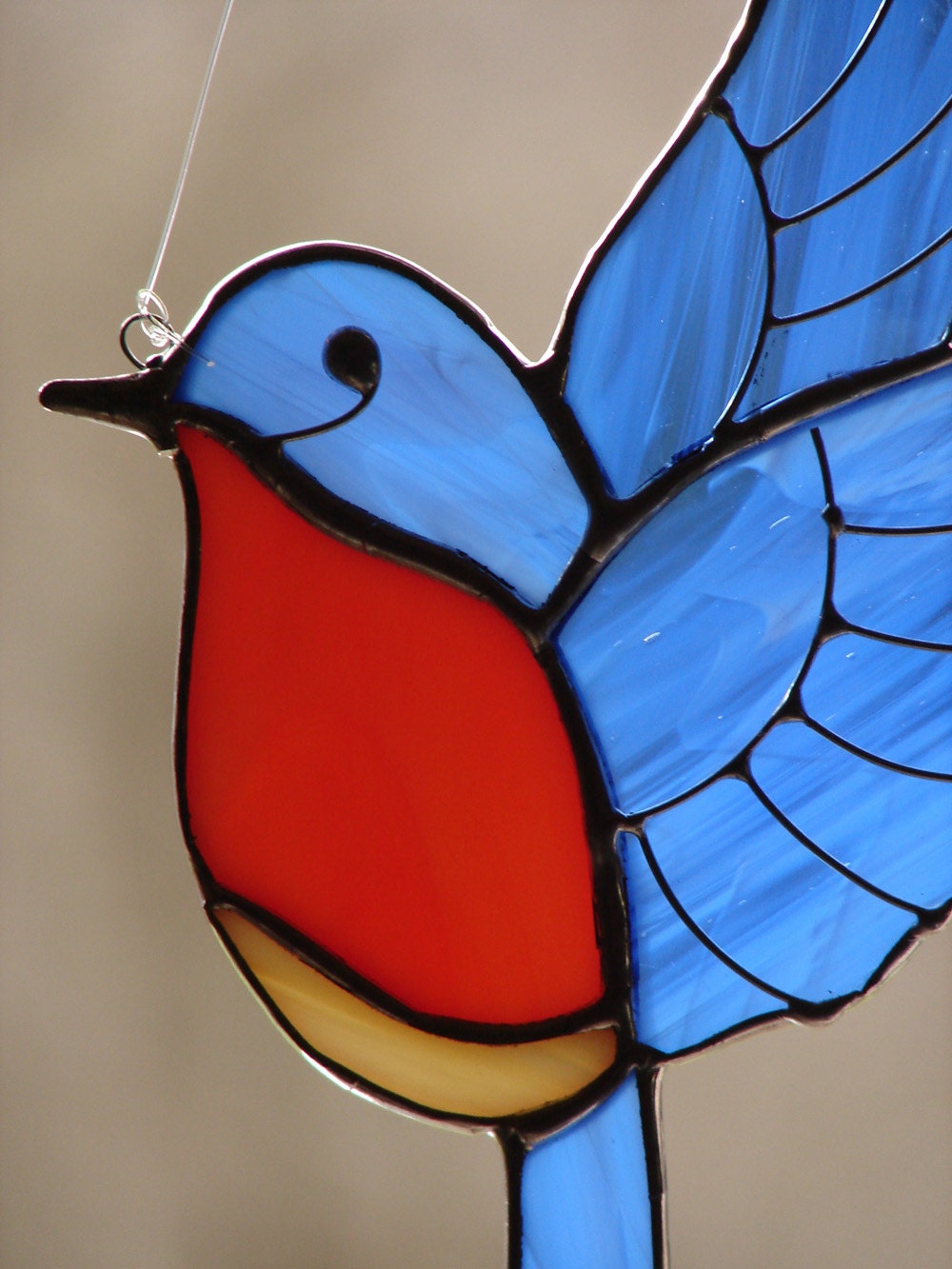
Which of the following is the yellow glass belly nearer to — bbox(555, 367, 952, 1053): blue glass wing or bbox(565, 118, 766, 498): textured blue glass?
bbox(555, 367, 952, 1053): blue glass wing

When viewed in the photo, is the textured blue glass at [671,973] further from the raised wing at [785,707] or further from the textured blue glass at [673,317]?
the textured blue glass at [673,317]

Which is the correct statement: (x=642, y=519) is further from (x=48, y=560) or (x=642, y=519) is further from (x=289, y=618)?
(x=48, y=560)

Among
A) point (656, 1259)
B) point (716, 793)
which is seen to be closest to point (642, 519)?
point (716, 793)

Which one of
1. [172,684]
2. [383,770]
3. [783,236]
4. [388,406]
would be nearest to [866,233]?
[783,236]

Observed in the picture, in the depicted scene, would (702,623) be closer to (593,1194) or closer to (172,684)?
(593,1194)

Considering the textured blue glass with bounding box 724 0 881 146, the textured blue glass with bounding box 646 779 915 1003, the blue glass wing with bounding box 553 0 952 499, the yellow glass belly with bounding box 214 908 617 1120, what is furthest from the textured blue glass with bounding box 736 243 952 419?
the yellow glass belly with bounding box 214 908 617 1120

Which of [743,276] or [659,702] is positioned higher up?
[743,276]
